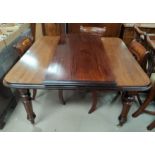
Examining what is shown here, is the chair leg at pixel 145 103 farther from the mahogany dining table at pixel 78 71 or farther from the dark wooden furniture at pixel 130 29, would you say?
the dark wooden furniture at pixel 130 29

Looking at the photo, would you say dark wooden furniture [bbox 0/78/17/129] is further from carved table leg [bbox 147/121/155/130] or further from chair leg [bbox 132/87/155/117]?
carved table leg [bbox 147/121/155/130]

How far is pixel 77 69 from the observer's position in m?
1.13

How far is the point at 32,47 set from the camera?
1.58m

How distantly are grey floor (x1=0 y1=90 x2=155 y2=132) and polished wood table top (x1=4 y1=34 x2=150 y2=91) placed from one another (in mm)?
695

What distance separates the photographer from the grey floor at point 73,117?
61.5 inches

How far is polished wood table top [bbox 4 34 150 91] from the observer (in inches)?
40.5

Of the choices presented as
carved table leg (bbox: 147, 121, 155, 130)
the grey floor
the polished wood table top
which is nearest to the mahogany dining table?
the polished wood table top

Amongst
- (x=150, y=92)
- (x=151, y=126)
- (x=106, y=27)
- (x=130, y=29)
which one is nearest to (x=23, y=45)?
(x=150, y=92)

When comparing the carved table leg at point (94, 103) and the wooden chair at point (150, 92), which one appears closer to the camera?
the wooden chair at point (150, 92)

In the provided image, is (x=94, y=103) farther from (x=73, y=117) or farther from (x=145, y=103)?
(x=145, y=103)

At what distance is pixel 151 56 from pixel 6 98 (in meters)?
1.62

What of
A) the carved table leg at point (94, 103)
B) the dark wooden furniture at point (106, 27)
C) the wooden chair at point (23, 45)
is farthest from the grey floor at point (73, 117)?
the dark wooden furniture at point (106, 27)

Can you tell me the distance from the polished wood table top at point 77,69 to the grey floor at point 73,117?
695mm

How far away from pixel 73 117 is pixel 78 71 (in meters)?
0.77
